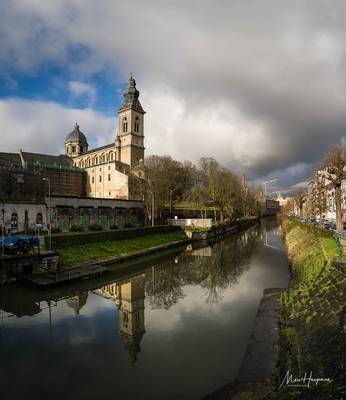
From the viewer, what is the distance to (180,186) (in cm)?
6494

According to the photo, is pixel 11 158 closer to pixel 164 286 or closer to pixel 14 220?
pixel 14 220

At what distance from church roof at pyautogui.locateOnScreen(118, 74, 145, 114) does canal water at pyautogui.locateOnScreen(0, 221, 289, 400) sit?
2942 inches

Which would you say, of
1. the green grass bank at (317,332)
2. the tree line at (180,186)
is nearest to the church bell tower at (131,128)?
the tree line at (180,186)

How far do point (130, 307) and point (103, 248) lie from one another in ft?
52.3

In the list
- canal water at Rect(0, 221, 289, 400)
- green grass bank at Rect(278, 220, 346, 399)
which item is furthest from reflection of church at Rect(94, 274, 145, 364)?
green grass bank at Rect(278, 220, 346, 399)

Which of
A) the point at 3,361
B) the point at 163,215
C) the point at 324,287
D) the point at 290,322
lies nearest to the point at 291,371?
the point at 290,322

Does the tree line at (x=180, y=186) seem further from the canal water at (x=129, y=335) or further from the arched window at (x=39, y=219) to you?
the canal water at (x=129, y=335)

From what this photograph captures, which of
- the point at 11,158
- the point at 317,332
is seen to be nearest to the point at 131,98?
the point at 11,158

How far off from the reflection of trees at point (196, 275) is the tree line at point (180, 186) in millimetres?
19696

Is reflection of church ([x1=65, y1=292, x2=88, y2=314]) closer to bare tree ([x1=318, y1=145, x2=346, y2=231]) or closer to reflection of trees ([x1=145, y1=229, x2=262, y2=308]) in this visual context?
reflection of trees ([x1=145, y1=229, x2=262, y2=308])

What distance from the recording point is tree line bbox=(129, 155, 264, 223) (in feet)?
193

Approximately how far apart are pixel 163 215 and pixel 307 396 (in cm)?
5945

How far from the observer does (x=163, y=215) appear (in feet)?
218

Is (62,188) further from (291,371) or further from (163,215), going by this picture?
(291,371)
